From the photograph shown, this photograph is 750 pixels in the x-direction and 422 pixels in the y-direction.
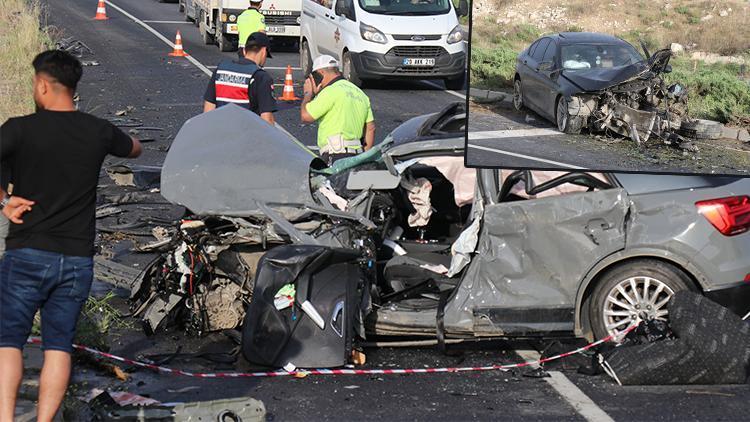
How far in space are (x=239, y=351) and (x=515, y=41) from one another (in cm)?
283

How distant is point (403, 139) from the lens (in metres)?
8.35

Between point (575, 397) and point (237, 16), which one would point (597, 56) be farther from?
point (237, 16)

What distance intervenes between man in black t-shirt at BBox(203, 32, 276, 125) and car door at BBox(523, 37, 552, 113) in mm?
3107

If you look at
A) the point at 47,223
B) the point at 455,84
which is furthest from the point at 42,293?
the point at 455,84

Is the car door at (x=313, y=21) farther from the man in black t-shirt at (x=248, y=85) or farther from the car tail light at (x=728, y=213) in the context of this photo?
the car tail light at (x=728, y=213)

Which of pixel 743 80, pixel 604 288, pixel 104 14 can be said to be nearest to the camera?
pixel 604 288

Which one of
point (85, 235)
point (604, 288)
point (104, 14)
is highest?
point (85, 235)

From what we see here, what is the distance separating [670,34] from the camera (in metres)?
7.73

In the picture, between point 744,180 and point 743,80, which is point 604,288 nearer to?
point 744,180

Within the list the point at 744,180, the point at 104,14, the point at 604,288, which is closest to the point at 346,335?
the point at 604,288

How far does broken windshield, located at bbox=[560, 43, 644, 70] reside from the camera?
25.0 feet

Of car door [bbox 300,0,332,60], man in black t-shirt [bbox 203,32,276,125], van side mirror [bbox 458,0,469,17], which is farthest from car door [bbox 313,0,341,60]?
man in black t-shirt [bbox 203,32,276,125]

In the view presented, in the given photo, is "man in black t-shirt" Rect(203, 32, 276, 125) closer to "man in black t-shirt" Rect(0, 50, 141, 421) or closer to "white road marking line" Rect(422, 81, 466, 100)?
"man in black t-shirt" Rect(0, 50, 141, 421)

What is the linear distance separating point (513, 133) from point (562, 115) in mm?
367
